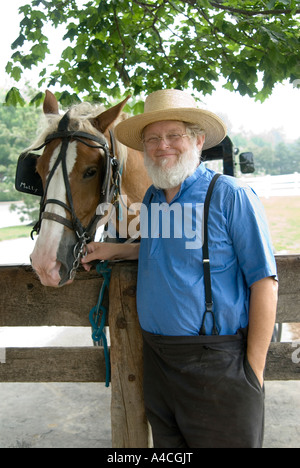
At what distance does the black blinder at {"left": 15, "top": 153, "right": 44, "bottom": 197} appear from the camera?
2482 mm

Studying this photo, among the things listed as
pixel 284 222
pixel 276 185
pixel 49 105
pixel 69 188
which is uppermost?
pixel 276 185

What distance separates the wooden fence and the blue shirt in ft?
0.79

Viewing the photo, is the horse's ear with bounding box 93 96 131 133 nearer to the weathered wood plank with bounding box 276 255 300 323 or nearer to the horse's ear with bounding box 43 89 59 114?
the horse's ear with bounding box 43 89 59 114

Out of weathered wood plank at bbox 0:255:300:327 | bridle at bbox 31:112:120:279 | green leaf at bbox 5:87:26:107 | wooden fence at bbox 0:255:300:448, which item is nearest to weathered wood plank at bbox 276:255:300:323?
wooden fence at bbox 0:255:300:448

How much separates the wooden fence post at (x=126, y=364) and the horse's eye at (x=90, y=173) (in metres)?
0.61

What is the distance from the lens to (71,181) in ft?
7.07

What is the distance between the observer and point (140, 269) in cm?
184

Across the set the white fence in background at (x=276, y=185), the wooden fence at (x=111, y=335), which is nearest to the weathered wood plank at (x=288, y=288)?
the wooden fence at (x=111, y=335)

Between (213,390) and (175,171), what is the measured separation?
0.98 m

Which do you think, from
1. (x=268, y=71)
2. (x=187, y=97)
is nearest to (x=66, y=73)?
(x=268, y=71)

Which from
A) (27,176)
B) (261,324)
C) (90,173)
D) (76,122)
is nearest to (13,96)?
(27,176)

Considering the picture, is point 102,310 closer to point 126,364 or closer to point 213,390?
point 126,364

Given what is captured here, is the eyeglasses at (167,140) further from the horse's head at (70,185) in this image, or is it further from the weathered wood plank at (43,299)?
the weathered wood plank at (43,299)

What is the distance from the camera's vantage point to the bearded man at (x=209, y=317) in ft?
5.22
